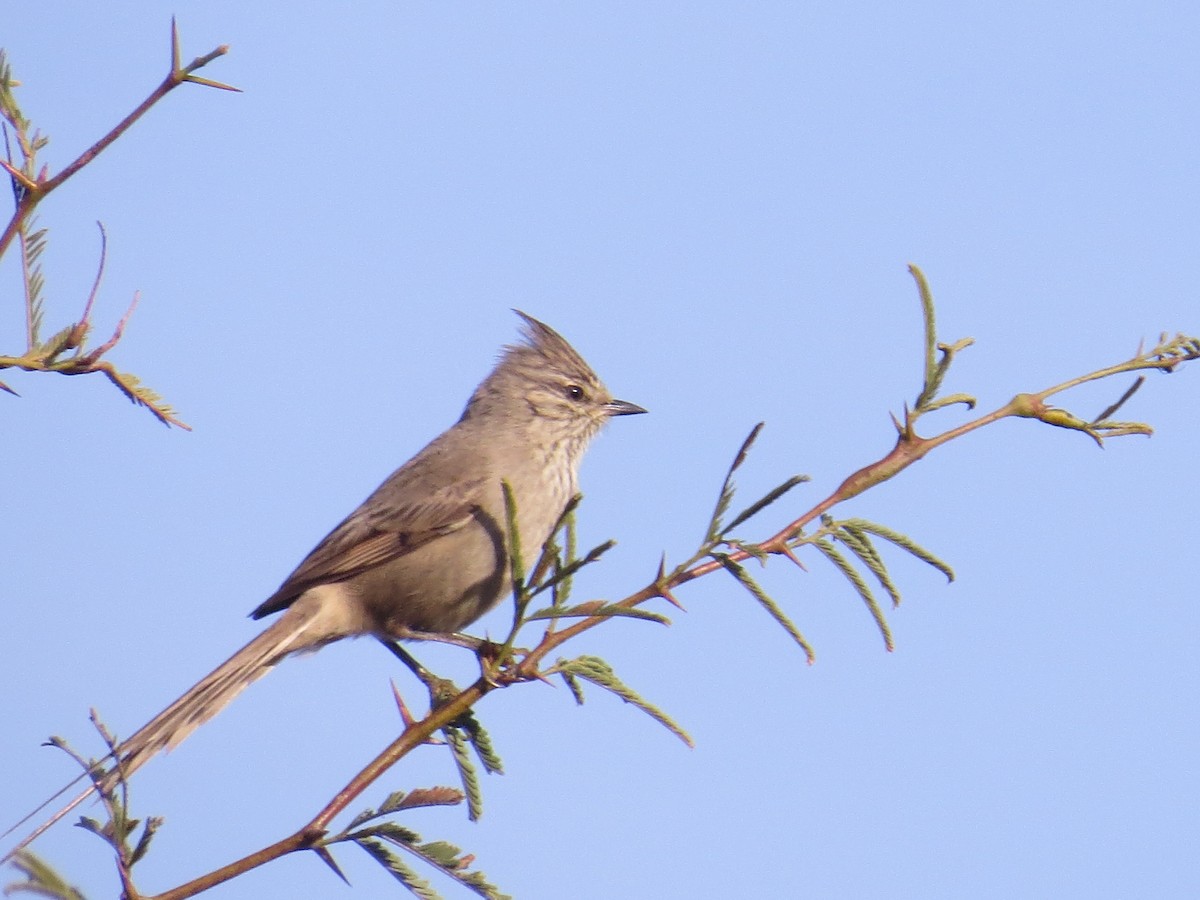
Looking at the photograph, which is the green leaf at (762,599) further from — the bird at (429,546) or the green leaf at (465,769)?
the bird at (429,546)

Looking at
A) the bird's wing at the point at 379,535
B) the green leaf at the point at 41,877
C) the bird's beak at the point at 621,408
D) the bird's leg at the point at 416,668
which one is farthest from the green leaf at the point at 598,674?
the bird's beak at the point at 621,408

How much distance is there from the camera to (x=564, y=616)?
2.71 m

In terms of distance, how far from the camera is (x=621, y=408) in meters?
7.91

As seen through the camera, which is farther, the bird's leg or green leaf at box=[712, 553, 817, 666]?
the bird's leg

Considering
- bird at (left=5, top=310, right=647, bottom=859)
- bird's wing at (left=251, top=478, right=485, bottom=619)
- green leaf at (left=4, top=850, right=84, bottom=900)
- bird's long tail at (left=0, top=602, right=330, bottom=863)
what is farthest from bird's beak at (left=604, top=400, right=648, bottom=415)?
green leaf at (left=4, top=850, right=84, bottom=900)

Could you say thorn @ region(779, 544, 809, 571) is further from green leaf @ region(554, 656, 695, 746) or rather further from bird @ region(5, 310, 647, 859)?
bird @ region(5, 310, 647, 859)

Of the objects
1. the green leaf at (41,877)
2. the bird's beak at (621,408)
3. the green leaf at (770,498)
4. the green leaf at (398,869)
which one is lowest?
the green leaf at (398,869)

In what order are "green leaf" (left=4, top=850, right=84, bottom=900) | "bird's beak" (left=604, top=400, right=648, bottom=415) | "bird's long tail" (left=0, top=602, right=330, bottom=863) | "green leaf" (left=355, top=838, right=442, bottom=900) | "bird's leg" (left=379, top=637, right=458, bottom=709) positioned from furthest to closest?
"bird's beak" (left=604, top=400, right=648, bottom=415) < "bird's leg" (left=379, top=637, right=458, bottom=709) < "bird's long tail" (left=0, top=602, right=330, bottom=863) < "green leaf" (left=355, top=838, right=442, bottom=900) < "green leaf" (left=4, top=850, right=84, bottom=900)

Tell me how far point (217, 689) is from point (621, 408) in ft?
11.4

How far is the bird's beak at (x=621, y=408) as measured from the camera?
7898 mm

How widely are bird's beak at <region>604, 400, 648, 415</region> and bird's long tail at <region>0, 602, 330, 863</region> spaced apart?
2.33 meters

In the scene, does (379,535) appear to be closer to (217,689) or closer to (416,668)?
Answer: (416,668)

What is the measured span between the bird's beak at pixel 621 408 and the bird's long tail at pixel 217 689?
2332 mm

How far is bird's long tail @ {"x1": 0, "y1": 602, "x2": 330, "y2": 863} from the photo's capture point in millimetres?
4125
